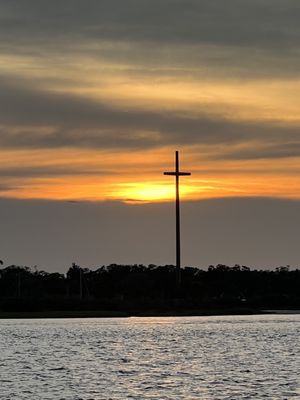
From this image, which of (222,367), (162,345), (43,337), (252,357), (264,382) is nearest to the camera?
(264,382)

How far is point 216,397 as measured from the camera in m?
61.7

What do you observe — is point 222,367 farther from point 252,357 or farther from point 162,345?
point 162,345

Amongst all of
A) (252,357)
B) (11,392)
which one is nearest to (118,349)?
(252,357)

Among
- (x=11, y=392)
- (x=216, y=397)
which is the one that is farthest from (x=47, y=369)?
(x=216, y=397)

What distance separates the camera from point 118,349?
374ft

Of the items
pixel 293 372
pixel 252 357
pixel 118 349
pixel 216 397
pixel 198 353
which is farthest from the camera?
pixel 118 349

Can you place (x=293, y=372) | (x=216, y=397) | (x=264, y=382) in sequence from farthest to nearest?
(x=293, y=372) → (x=264, y=382) → (x=216, y=397)

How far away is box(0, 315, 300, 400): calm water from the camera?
214 ft

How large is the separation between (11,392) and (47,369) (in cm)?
1838

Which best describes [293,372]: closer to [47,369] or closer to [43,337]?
[47,369]

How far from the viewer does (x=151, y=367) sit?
85500 mm

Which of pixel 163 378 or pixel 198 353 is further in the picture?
pixel 198 353

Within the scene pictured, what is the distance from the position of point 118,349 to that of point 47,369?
30839 millimetres

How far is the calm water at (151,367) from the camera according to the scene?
6512 cm
